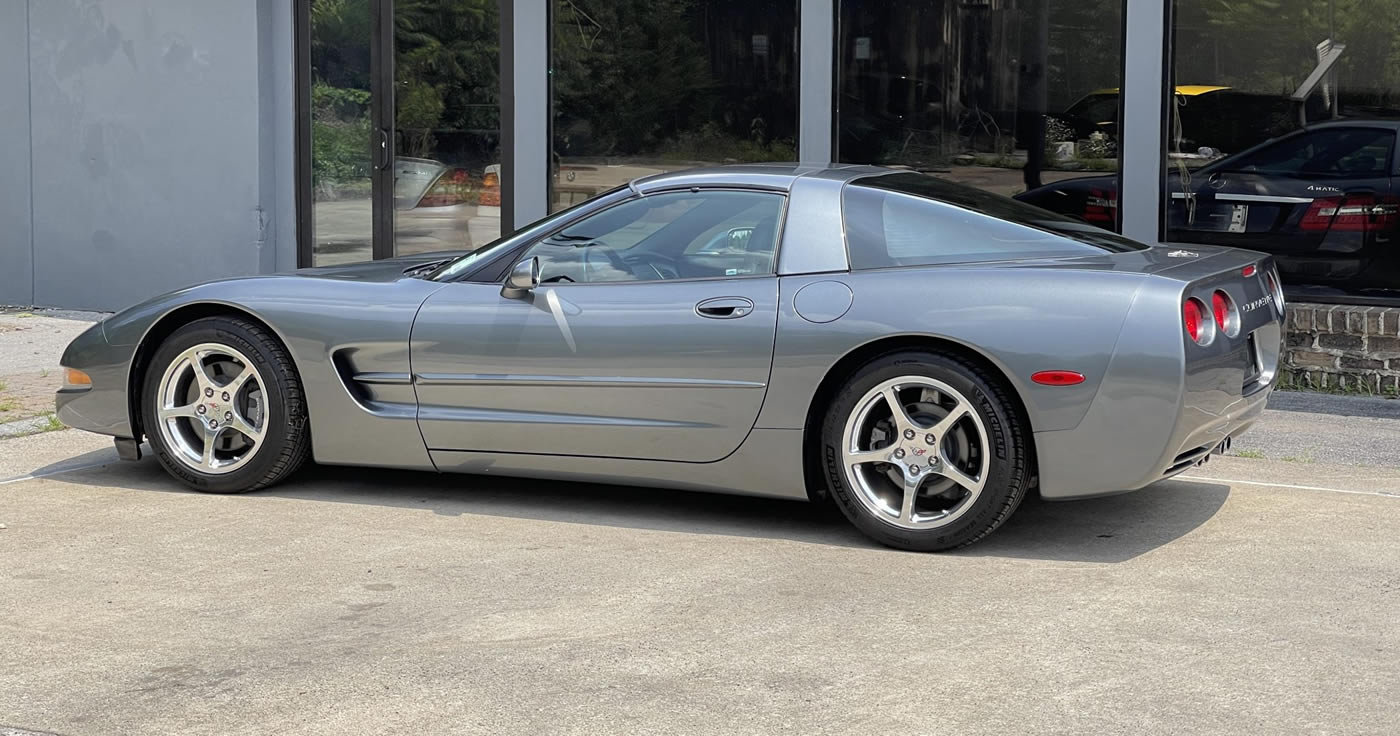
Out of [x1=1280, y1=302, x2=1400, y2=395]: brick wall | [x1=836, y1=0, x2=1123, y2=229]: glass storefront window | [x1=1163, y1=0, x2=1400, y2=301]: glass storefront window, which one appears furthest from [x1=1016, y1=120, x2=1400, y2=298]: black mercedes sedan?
[x1=836, y1=0, x2=1123, y2=229]: glass storefront window

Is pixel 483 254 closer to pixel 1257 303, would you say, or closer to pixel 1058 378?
pixel 1058 378

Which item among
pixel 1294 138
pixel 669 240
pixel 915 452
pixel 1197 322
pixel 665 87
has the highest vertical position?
pixel 665 87

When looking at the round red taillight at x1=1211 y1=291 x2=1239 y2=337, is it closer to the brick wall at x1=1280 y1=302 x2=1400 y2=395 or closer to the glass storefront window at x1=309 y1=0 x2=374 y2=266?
the brick wall at x1=1280 y1=302 x2=1400 y2=395

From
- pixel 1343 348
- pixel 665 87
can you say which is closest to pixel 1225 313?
pixel 1343 348

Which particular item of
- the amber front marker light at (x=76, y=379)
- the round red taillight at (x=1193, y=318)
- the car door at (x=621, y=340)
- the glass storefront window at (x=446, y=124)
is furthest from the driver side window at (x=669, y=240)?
the glass storefront window at (x=446, y=124)

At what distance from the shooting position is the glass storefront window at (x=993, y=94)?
9453 millimetres

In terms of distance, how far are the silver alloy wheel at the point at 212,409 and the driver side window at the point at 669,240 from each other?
1.24 metres

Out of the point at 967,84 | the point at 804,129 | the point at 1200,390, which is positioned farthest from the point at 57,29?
the point at 1200,390

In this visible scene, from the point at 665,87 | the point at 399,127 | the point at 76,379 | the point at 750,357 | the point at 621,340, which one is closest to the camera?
the point at 750,357

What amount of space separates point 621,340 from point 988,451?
134cm

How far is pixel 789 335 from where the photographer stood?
17.8 feet

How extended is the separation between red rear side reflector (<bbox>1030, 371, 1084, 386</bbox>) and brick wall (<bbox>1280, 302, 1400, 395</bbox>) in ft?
12.8

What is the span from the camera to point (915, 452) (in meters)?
5.27

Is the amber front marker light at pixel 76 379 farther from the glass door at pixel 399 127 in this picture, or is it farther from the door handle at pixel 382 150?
the door handle at pixel 382 150
